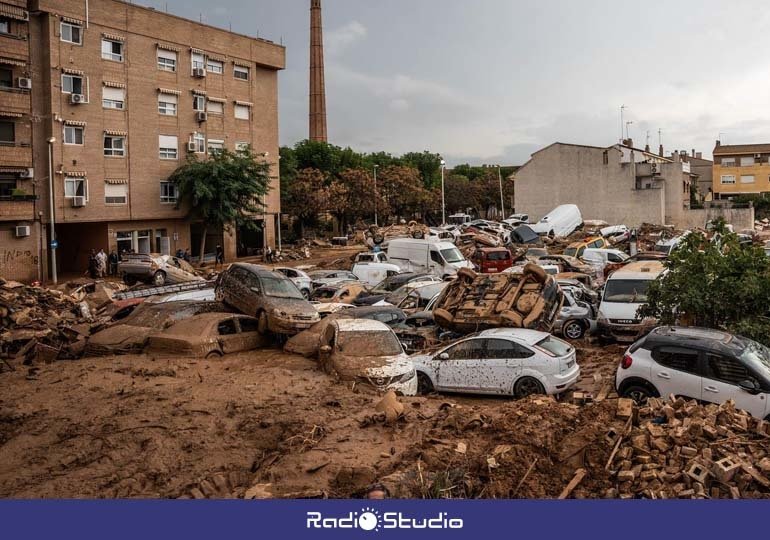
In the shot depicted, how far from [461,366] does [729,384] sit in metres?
4.63

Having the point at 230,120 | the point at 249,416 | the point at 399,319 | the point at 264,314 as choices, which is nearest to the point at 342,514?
the point at 249,416

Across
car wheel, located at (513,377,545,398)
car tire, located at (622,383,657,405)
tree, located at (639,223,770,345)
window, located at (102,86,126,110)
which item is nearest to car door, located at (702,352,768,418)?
car tire, located at (622,383,657,405)

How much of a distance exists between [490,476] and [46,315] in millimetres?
18992

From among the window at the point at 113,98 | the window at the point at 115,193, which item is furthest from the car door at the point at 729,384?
the window at the point at 113,98

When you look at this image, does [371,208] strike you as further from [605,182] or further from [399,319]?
[399,319]

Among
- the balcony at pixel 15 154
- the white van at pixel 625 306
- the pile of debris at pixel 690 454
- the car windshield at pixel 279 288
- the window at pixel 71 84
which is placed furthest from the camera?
the window at pixel 71 84

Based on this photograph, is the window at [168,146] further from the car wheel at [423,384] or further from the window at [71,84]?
the car wheel at [423,384]

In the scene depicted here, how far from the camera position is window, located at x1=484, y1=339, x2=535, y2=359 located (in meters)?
12.3

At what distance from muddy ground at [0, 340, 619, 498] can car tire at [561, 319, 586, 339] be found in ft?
21.7

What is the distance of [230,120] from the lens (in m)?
43.7

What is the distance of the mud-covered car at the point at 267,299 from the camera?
51.6 ft

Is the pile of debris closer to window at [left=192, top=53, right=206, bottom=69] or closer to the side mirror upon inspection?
the side mirror

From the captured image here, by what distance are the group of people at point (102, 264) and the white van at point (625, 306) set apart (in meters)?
27.0

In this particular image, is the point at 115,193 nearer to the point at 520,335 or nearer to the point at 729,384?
the point at 520,335
